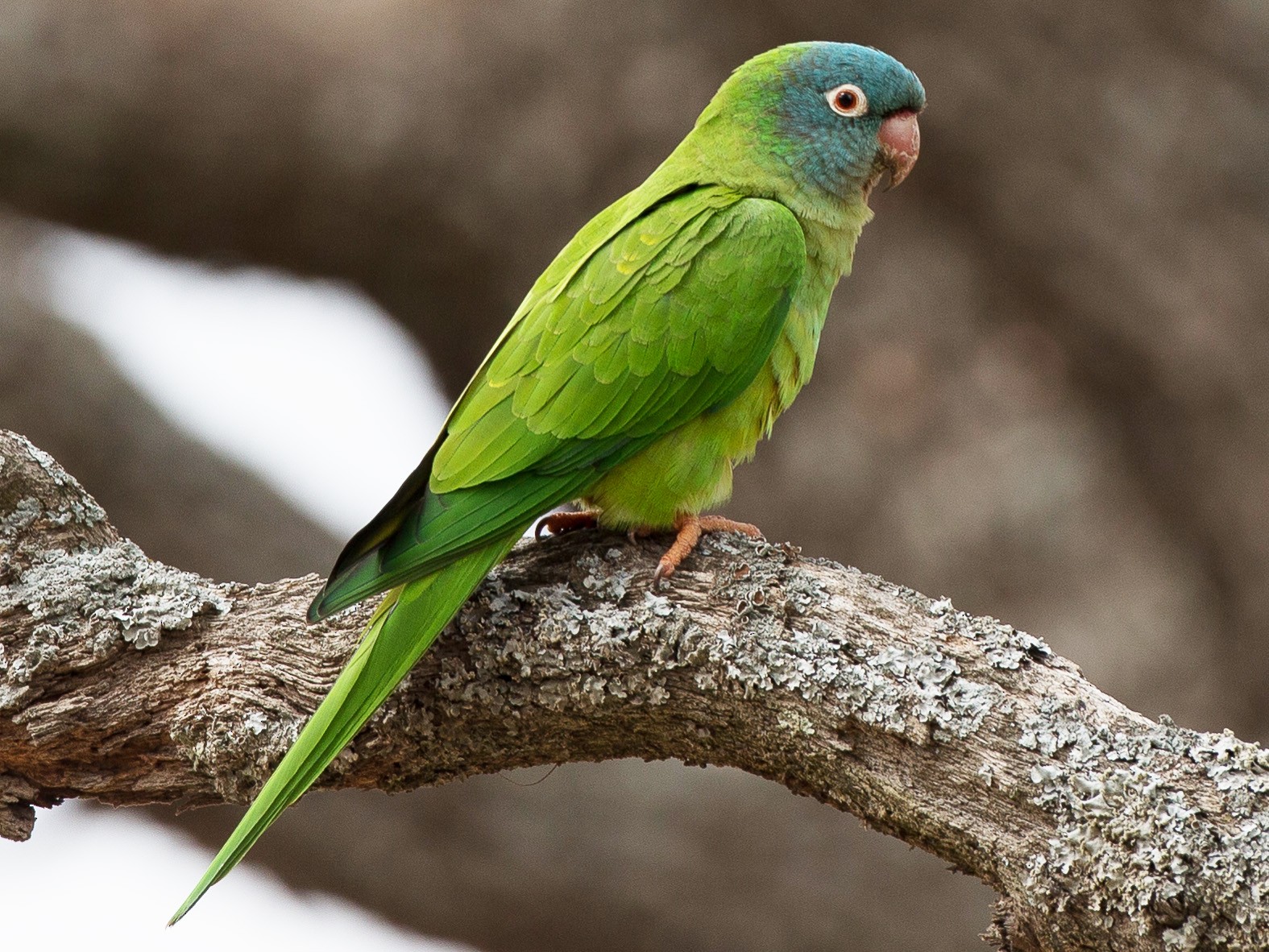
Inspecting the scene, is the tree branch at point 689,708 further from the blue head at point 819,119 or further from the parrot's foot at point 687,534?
the blue head at point 819,119

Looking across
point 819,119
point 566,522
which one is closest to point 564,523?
point 566,522

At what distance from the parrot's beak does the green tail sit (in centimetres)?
161

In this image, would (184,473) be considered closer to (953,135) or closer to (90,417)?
(90,417)

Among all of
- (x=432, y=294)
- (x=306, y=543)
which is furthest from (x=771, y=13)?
(x=306, y=543)

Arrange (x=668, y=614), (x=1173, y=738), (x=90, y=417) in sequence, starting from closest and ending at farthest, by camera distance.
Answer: (x=1173, y=738) → (x=668, y=614) → (x=90, y=417)

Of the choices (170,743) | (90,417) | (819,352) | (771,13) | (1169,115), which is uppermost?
(1169,115)

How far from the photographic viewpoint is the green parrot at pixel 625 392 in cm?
241

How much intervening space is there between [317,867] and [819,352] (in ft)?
9.94

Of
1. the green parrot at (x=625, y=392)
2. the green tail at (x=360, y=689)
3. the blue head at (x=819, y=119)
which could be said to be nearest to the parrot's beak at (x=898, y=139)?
the blue head at (x=819, y=119)

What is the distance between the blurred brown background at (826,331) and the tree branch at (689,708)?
2135 mm

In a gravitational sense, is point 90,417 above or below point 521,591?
above

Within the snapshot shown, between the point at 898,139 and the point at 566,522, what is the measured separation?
137cm

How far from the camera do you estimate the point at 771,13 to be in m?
4.74

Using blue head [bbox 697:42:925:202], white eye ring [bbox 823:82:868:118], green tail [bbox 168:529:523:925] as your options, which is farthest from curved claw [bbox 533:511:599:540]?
white eye ring [bbox 823:82:868:118]
